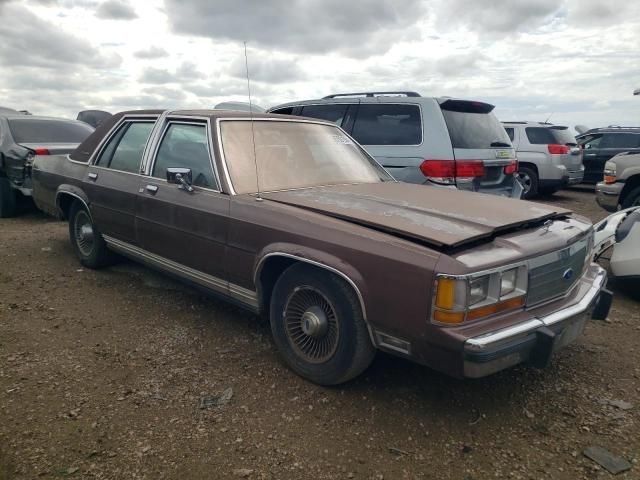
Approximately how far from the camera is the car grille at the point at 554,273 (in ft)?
8.57

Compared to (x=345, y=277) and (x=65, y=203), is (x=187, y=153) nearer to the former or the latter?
(x=345, y=277)

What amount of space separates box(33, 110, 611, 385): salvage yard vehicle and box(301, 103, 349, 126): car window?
2.31 m

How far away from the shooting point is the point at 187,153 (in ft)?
12.5

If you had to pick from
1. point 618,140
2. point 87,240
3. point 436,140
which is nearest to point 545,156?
point 618,140

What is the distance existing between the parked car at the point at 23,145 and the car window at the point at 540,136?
29.5ft

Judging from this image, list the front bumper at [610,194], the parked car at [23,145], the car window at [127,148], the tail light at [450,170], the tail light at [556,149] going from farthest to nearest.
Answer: the tail light at [556,149]
the parked car at [23,145]
the front bumper at [610,194]
the tail light at [450,170]
the car window at [127,148]

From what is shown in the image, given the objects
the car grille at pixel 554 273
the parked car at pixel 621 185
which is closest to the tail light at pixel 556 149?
the parked car at pixel 621 185

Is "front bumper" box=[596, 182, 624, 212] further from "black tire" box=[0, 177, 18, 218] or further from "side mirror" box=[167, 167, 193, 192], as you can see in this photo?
"black tire" box=[0, 177, 18, 218]

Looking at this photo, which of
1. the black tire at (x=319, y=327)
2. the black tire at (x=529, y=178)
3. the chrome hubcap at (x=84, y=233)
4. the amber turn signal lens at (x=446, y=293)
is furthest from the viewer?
the black tire at (x=529, y=178)

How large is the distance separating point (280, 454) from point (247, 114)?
2569mm

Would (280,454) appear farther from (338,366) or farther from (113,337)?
(113,337)

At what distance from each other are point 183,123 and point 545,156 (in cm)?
918

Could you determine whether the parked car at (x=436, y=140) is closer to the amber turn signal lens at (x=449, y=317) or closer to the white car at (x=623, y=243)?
the white car at (x=623, y=243)

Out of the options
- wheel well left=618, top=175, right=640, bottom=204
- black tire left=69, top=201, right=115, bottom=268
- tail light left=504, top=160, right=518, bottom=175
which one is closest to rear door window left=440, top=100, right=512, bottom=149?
tail light left=504, top=160, right=518, bottom=175
